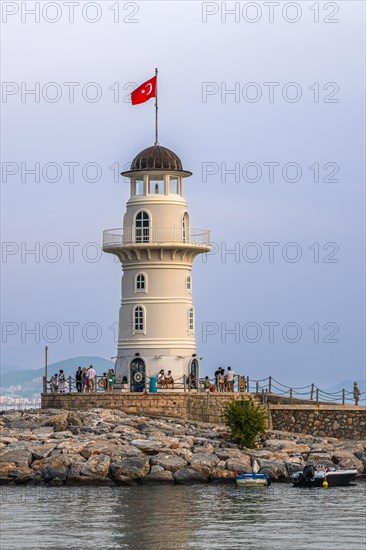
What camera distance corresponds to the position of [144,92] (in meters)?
54.2

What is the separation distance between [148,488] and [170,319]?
1289cm

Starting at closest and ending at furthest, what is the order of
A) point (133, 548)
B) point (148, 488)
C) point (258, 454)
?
point (133, 548), point (148, 488), point (258, 454)

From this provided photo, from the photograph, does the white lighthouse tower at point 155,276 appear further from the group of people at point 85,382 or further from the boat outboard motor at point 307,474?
the boat outboard motor at point 307,474

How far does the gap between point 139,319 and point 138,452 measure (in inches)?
410

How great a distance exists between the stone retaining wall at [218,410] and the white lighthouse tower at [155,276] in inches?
76.8

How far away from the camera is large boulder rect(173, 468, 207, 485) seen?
43406 millimetres

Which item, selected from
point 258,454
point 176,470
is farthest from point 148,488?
point 258,454

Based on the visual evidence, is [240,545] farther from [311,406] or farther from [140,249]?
[140,249]

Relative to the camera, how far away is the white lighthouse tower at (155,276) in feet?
178

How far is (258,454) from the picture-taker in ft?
151

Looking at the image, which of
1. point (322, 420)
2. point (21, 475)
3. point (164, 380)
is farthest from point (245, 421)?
point (21, 475)

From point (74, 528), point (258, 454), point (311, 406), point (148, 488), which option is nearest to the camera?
point (74, 528)

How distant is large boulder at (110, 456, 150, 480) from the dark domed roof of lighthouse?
14.7m

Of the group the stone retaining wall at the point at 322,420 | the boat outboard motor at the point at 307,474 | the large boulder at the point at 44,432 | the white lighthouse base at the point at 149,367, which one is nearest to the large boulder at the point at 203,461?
the boat outboard motor at the point at 307,474
